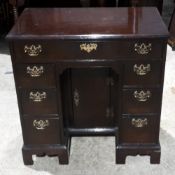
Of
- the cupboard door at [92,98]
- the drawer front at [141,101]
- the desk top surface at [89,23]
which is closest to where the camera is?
the desk top surface at [89,23]

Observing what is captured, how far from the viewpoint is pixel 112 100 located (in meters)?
1.98

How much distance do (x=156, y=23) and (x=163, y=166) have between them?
0.78 m

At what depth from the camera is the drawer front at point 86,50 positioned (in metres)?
1.57

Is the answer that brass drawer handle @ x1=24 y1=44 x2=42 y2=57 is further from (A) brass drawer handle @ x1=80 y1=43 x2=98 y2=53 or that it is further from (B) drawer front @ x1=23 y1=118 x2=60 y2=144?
(B) drawer front @ x1=23 y1=118 x2=60 y2=144

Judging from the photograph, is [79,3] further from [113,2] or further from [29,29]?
[29,29]

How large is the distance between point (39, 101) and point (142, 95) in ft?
1.70

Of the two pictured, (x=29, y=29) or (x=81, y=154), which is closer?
(x=29, y=29)

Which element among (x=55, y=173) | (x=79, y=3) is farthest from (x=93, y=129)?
(x=79, y=3)

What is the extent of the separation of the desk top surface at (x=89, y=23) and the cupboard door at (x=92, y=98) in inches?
11.2

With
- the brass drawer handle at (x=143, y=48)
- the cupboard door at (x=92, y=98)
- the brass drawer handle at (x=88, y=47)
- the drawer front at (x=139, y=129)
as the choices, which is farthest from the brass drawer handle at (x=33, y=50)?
the drawer front at (x=139, y=129)

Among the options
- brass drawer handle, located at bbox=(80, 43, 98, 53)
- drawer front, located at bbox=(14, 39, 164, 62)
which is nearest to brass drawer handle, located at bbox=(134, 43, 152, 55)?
drawer front, located at bbox=(14, 39, 164, 62)

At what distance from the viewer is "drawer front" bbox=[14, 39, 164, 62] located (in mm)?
1574

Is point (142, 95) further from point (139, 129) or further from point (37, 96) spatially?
point (37, 96)

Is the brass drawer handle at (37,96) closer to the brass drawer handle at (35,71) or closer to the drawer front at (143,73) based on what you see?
the brass drawer handle at (35,71)
